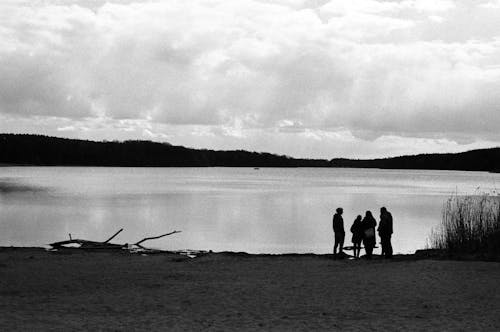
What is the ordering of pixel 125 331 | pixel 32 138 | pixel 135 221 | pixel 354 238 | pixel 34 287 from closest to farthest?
pixel 125 331
pixel 34 287
pixel 354 238
pixel 135 221
pixel 32 138

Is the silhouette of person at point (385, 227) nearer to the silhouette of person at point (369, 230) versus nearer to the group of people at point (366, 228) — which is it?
the group of people at point (366, 228)

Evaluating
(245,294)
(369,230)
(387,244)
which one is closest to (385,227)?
(369,230)

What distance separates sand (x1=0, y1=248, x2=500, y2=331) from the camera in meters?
11.0

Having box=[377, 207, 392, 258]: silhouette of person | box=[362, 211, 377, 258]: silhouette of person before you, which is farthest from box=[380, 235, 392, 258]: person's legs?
box=[362, 211, 377, 258]: silhouette of person

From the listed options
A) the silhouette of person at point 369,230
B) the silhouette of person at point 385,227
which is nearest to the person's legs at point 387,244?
the silhouette of person at point 385,227

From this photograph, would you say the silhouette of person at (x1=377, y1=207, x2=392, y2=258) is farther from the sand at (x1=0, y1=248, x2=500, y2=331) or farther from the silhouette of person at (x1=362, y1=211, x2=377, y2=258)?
the sand at (x1=0, y1=248, x2=500, y2=331)

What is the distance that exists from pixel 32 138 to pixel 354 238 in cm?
18283

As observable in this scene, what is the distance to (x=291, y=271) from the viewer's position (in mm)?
18078

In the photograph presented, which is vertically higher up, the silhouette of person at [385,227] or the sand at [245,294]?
the silhouette of person at [385,227]

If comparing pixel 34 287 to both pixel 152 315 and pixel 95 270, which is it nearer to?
pixel 95 270

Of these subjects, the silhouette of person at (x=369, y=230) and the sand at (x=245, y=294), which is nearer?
the sand at (x=245, y=294)

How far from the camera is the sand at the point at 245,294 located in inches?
433

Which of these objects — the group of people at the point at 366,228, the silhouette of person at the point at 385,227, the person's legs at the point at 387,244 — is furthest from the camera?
the person's legs at the point at 387,244

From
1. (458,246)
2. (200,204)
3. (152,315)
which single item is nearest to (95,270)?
(152,315)
